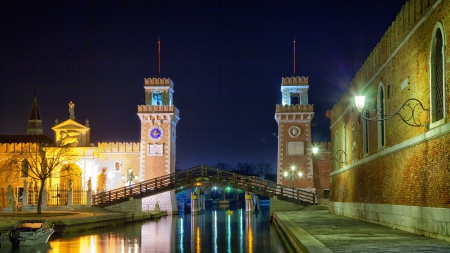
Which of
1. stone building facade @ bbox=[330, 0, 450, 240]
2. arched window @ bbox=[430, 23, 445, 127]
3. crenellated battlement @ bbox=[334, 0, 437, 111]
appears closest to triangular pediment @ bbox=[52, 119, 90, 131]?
crenellated battlement @ bbox=[334, 0, 437, 111]

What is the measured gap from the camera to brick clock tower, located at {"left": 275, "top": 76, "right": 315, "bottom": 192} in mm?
54531

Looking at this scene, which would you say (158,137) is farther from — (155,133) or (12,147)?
(12,147)

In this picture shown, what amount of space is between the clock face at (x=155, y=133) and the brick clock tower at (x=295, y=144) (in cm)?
1070

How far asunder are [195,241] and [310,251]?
10.3 metres

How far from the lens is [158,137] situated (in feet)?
183

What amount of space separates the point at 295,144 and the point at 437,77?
4033 cm

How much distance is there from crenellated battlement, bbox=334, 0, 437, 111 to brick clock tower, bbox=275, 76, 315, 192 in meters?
26.3

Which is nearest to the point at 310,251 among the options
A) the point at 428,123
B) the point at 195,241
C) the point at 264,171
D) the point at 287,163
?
the point at 428,123

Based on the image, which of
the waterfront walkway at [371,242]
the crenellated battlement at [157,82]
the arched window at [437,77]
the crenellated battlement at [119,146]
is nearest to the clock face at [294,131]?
the crenellated battlement at [157,82]

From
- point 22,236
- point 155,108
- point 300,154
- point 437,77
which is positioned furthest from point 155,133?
point 437,77

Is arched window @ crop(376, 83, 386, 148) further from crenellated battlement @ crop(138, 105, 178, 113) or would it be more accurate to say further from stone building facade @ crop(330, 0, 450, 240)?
crenellated battlement @ crop(138, 105, 178, 113)

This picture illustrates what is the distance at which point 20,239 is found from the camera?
19.0 metres

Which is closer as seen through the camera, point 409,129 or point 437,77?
point 437,77

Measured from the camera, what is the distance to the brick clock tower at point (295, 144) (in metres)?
54.5
